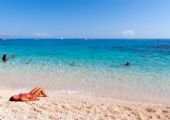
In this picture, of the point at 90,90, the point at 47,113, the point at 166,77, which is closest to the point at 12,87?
the point at 90,90

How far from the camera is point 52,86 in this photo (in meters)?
12.6

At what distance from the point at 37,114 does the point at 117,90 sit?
549 cm

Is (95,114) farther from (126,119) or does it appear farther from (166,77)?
(166,77)

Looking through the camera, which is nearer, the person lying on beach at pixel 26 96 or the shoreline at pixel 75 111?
the shoreline at pixel 75 111

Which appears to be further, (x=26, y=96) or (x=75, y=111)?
(x=26, y=96)

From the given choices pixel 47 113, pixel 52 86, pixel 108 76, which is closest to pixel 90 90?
pixel 52 86

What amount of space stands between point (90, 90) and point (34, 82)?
3.55 meters

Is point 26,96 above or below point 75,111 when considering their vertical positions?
above

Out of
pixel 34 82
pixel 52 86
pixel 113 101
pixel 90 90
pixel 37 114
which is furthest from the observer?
pixel 34 82

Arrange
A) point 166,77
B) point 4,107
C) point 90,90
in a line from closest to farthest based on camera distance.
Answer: point 4,107
point 90,90
point 166,77

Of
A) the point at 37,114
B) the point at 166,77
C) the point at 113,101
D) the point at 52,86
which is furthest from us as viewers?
the point at 166,77

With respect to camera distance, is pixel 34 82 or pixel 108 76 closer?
pixel 34 82

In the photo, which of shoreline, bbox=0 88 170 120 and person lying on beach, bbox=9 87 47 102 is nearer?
shoreline, bbox=0 88 170 120

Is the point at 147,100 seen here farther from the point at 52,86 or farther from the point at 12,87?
the point at 12,87
